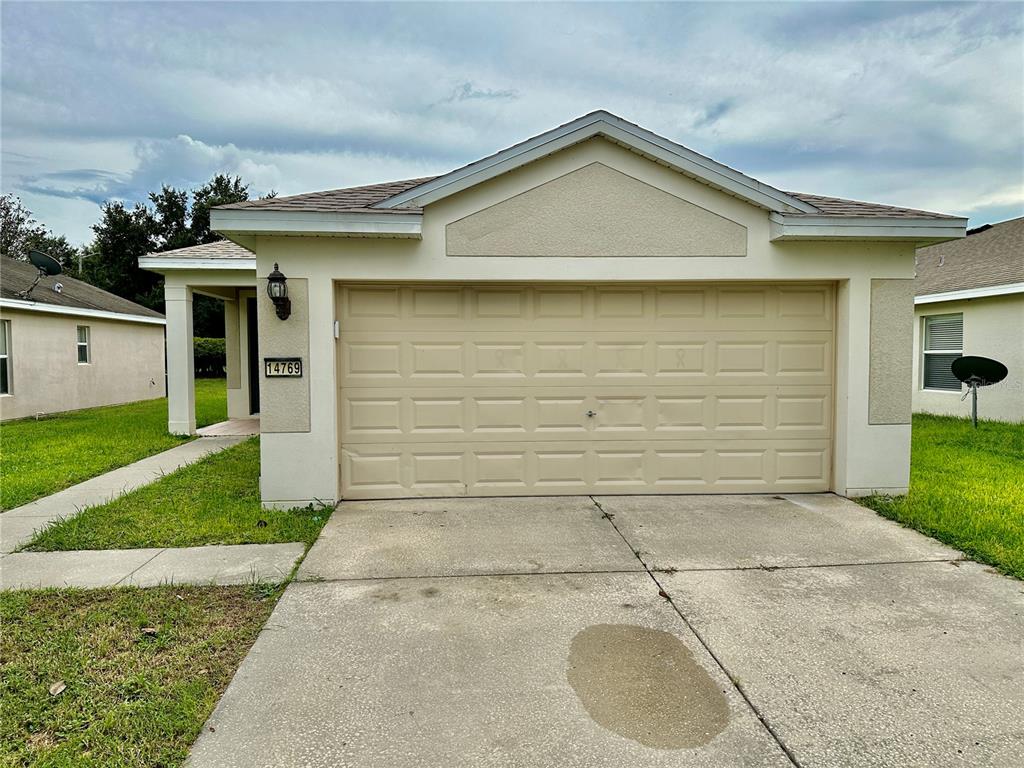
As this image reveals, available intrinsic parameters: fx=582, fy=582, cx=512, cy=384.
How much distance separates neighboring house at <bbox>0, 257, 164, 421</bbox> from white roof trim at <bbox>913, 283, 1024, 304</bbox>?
19.0 meters

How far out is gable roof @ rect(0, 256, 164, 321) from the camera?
13.1 m

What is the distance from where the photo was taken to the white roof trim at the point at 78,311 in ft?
41.3

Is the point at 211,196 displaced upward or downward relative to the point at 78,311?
upward

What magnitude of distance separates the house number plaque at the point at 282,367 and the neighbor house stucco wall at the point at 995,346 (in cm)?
1105

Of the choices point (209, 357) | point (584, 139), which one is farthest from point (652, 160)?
point (209, 357)

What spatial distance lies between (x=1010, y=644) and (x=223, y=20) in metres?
11.7

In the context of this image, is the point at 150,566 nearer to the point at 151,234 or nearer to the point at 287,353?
the point at 287,353

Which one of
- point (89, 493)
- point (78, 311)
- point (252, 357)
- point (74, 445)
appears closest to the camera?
point (89, 493)

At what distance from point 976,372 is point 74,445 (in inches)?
630

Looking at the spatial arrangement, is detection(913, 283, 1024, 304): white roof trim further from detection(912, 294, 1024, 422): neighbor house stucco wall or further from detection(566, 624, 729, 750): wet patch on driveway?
detection(566, 624, 729, 750): wet patch on driveway

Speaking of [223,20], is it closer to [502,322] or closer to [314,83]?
[314,83]

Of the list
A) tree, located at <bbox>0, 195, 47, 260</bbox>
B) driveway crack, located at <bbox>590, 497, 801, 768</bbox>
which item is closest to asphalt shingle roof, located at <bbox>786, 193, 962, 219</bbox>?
driveway crack, located at <bbox>590, 497, 801, 768</bbox>

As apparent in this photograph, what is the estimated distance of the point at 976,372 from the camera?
10859mm

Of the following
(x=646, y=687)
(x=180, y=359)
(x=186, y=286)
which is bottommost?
(x=646, y=687)
